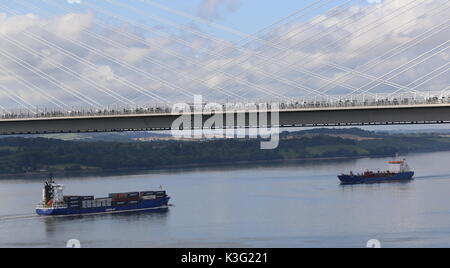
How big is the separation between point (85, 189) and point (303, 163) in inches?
2244

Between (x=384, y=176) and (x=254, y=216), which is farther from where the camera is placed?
(x=384, y=176)

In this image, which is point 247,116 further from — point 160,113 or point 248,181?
point 248,181

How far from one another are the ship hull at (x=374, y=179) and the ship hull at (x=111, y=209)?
27659 millimetres

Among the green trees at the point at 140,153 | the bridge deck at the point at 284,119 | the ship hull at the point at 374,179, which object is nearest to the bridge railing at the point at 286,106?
the bridge deck at the point at 284,119

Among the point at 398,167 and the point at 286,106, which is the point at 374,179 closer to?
the point at 398,167

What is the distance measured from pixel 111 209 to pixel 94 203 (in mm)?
2178

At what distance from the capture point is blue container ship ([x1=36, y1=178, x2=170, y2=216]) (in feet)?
260

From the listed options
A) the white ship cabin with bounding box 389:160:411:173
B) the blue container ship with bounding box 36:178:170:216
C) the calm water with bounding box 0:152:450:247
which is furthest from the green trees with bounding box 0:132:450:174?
the blue container ship with bounding box 36:178:170:216

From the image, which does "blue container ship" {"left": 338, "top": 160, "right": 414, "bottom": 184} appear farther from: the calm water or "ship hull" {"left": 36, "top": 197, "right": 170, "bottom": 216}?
"ship hull" {"left": 36, "top": 197, "right": 170, "bottom": 216}

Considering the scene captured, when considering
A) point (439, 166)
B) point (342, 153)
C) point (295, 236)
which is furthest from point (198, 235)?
point (342, 153)

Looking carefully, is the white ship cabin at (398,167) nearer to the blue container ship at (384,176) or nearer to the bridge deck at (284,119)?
the blue container ship at (384,176)

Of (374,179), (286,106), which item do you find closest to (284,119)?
(286,106)

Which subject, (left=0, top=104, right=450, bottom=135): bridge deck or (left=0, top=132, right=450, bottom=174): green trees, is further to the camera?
(left=0, top=132, right=450, bottom=174): green trees

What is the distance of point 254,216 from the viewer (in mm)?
65938
